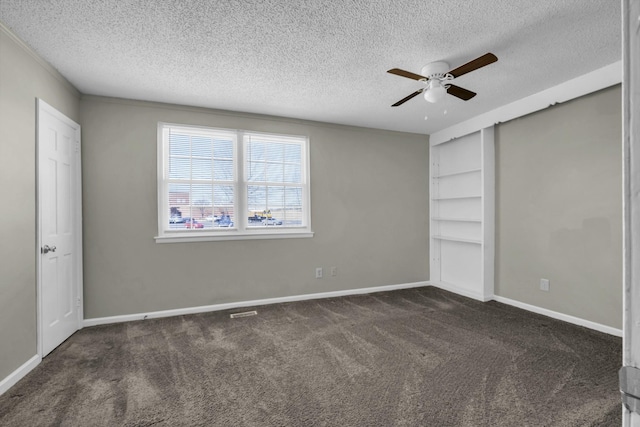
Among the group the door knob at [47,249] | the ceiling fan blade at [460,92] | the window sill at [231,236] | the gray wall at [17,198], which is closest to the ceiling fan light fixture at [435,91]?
the ceiling fan blade at [460,92]

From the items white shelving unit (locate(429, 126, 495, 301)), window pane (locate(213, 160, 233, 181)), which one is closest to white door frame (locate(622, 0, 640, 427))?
window pane (locate(213, 160, 233, 181))

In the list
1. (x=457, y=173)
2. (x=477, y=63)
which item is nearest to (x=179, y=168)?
(x=477, y=63)

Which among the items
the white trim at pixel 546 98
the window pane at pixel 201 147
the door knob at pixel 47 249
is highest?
the white trim at pixel 546 98

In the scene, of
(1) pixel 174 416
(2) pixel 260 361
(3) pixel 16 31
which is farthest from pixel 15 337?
(3) pixel 16 31

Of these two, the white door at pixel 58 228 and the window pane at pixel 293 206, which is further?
the window pane at pixel 293 206

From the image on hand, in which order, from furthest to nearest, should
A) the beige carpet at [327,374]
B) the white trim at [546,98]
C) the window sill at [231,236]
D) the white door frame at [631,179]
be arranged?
the window sill at [231,236], the white trim at [546,98], the beige carpet at [327,374], the white door frame at [631,179]

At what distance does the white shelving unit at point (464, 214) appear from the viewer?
13.9 feet

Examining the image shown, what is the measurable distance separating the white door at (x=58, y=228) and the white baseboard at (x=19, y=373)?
0.12m

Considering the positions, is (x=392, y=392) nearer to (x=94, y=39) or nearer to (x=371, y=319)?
(x=371, y=319)

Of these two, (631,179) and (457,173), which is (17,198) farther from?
(457,173)

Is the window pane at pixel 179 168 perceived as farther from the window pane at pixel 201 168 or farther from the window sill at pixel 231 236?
the window sill at pixel 231 236

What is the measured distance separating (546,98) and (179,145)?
14.2ft

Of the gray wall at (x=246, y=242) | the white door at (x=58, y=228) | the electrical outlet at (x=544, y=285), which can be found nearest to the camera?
the white door at (x=58, y=228)

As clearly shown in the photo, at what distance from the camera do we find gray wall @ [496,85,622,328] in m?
3.03
